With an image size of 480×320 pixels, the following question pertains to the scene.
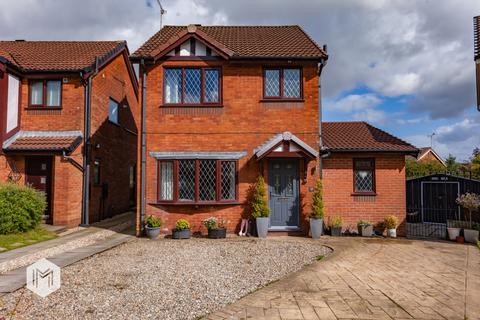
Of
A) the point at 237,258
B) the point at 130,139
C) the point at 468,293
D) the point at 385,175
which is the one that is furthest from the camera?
the point at 130,139

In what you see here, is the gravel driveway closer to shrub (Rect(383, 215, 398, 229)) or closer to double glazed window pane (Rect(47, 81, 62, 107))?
shrub (Rect(383, 215, 398, 229))

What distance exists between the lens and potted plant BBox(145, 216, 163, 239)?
10672 mm

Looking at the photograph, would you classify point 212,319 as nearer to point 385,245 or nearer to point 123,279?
point 123,279

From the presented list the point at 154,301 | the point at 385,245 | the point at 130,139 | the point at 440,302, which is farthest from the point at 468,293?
the point at 130,139

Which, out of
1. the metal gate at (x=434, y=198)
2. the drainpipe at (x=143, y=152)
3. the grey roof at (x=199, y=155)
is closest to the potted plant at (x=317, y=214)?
the grey roof at (x=199, y=155)

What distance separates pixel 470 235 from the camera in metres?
10.4

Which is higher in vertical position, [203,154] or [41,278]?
→ [203,154]

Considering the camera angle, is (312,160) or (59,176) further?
(59,176)

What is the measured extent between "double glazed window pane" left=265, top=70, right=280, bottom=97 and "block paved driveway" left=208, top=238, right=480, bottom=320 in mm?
5900

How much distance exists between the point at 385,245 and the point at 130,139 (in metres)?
14.5

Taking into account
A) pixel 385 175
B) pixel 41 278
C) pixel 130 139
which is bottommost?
pixel 41 278

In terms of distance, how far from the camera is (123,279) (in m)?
6.41

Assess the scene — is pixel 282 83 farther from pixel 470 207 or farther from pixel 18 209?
pixel 18 209

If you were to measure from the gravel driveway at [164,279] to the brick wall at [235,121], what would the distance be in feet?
8.18
